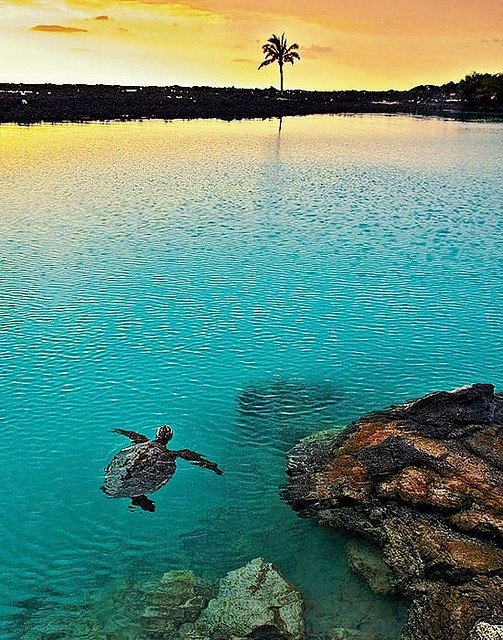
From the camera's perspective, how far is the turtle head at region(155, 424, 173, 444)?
17.3 metres

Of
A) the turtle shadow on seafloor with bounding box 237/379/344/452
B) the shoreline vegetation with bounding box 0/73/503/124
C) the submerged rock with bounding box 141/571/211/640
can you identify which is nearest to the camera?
the submerged rock with bounding box 141/571/211/640

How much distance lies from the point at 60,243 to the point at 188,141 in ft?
173

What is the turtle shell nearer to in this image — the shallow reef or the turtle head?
the turtle head

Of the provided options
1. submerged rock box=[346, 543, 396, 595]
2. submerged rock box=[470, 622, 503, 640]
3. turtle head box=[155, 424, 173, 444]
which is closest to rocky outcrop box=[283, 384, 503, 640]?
submerged rock box=[470, 622, 503, 640]

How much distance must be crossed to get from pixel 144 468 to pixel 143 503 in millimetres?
970

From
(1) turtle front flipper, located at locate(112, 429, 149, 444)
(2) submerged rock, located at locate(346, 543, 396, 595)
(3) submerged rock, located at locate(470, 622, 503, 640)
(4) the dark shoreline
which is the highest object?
(4) the dark shoreline

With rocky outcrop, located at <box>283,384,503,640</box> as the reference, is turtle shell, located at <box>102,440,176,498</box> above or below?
below

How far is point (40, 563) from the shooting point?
13.9 metres

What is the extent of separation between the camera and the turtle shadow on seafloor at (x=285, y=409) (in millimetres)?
18359

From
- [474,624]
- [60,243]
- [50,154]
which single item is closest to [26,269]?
[60,243]

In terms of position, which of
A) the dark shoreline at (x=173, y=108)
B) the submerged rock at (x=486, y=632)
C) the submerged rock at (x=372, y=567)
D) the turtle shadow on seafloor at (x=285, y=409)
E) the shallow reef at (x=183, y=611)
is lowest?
the shallow reef at (x=183, y=611)

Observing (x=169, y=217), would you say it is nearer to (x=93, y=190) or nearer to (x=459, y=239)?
(x=93, y=190)

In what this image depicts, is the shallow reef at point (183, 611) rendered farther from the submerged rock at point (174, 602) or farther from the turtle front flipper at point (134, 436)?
the turtle front flipper at point (134, 436)

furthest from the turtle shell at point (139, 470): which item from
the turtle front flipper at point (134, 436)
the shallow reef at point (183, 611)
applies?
the shallow reef at point (183, 611)
